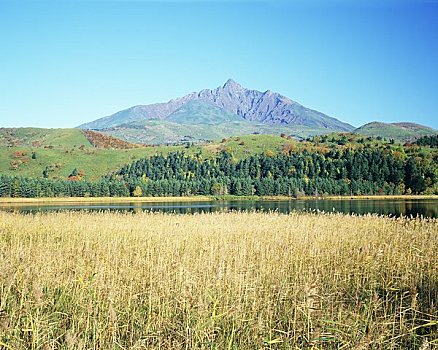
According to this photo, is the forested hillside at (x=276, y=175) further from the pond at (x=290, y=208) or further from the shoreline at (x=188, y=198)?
the pond at (x=290, y=208)

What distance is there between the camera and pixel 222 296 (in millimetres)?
7684

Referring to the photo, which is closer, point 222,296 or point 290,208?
point 222,296

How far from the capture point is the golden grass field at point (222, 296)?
5562 millimetres

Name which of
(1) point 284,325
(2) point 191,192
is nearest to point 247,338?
(1) point 284,325

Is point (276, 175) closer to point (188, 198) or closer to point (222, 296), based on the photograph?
point (188, 198)

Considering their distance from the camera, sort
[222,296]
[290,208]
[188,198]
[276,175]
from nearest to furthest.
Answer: [222,296]
[290,208]
[188,198]
[276,175]

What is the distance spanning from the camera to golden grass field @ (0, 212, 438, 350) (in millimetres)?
5562

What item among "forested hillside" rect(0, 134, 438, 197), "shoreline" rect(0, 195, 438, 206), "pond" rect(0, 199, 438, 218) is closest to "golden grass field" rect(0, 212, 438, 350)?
"pond" rect(0, 199, 438, 218)

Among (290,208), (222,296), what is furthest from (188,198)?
(222,296)

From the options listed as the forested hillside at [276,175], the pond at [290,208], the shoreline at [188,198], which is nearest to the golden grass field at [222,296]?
the pond at [290,208]

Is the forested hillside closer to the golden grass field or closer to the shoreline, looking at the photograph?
the shoreline

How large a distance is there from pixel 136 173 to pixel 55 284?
165 meters

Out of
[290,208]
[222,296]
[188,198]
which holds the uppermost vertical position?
[222,296]

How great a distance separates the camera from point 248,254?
39.8ft
